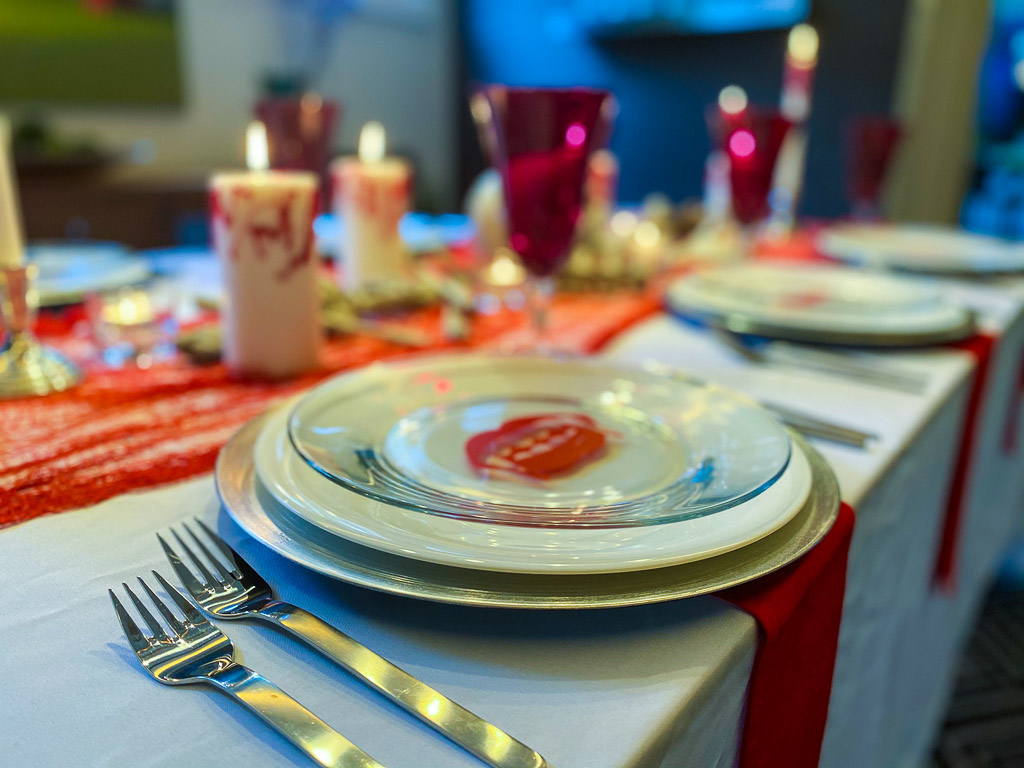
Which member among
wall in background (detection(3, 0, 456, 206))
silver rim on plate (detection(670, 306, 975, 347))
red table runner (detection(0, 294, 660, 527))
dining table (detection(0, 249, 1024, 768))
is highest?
wall in background (detection(3, 0, 456, 206))

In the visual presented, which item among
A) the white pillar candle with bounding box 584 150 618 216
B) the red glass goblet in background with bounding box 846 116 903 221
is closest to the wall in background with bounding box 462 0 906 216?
the red glass goblet in background with bounding box 846 116 903 221

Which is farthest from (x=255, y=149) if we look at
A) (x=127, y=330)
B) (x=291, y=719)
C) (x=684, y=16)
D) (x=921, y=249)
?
(x=684, y=16)

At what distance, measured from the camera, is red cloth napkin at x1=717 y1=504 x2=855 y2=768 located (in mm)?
323

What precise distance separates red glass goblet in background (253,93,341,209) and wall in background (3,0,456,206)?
2.82 metres

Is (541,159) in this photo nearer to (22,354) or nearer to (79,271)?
(22,354)

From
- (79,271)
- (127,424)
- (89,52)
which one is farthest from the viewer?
(89,52)

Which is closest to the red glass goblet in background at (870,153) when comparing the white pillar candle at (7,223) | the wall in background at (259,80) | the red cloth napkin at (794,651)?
the red cloth napkin at (794,651)

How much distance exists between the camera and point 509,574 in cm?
29

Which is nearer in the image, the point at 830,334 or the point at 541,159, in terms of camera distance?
the point at 541,159

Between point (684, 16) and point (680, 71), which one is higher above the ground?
point (684, 16)

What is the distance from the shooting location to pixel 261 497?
36 cm

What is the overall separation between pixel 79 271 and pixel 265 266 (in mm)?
376

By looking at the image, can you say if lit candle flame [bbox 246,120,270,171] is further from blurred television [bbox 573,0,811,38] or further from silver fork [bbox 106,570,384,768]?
blurred television [bbox 573,0,811,38]

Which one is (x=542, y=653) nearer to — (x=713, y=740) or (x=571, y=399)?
(x=713, y=740)
